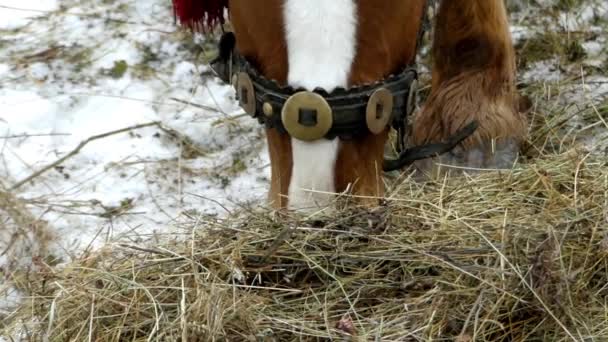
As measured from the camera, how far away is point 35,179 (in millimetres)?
3078

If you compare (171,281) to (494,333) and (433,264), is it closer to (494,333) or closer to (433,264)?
(433,264)

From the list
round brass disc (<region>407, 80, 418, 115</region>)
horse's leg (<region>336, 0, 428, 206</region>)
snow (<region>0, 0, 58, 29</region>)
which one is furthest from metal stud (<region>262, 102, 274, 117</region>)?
snow (<region>0, 0, 58, 29</region>)

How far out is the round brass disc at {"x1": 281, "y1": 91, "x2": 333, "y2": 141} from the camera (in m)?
1.80

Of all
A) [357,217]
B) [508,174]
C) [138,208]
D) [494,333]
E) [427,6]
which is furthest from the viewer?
[138,208]

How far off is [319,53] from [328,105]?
101 millimetres

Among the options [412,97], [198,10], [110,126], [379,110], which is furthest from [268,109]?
[110,126]

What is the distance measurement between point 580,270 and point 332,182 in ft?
1.65

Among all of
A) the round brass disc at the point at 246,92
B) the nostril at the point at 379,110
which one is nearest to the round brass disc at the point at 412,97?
the nostril at the point at 379,110

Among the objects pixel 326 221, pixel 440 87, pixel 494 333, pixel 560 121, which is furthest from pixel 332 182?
pixel 560 121

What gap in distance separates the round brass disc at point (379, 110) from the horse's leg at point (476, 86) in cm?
93

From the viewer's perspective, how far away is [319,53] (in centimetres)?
178

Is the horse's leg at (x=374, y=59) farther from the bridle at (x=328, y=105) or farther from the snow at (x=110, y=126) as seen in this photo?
the snow at (x=110, y=126)

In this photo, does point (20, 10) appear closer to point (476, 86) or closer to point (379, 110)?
point (476, 86)

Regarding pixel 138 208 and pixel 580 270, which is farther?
pixel 138 208
